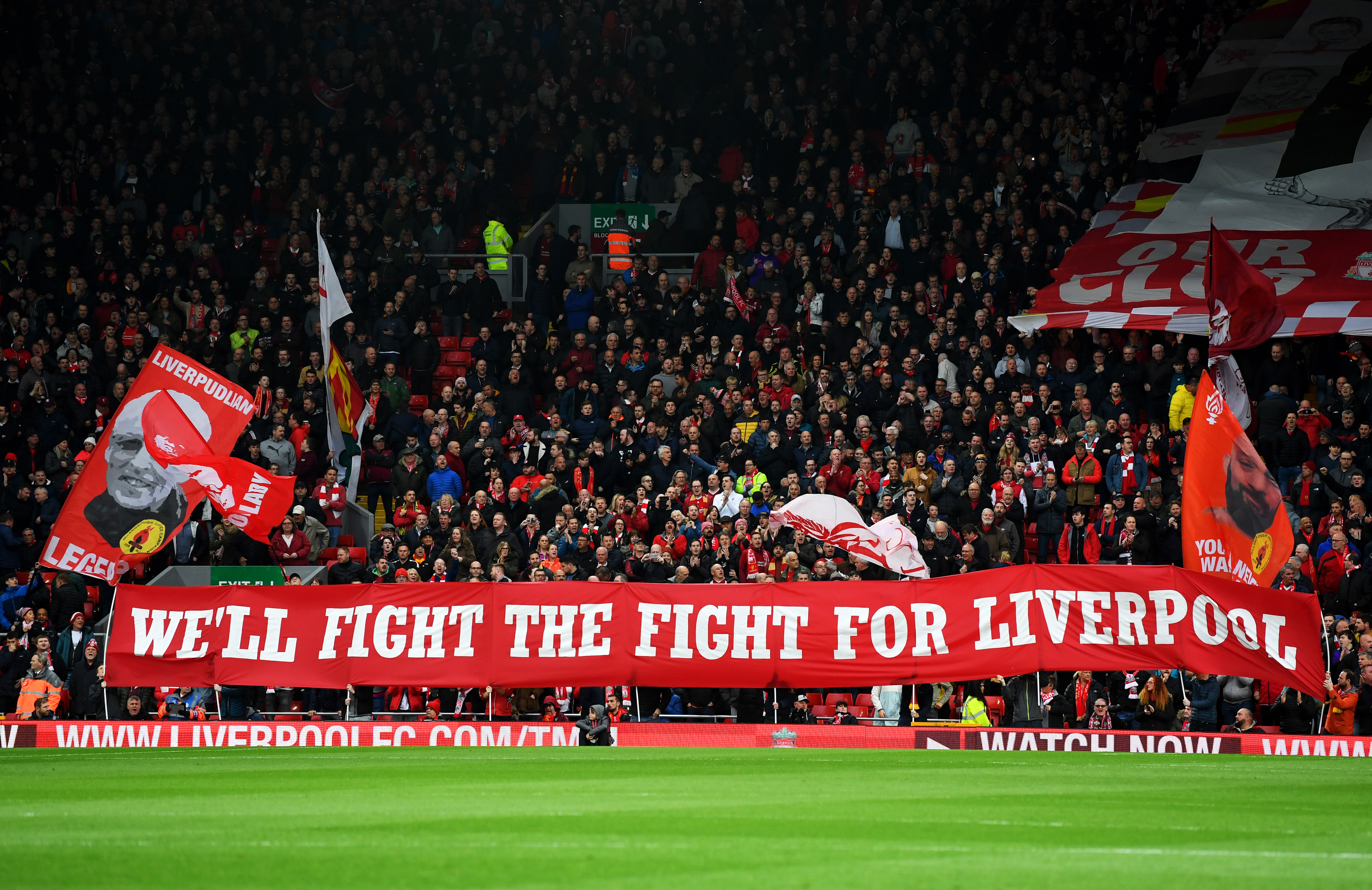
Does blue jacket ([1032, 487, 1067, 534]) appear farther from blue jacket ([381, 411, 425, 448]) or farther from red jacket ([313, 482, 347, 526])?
red jacket ([313, 482, 347, 526])

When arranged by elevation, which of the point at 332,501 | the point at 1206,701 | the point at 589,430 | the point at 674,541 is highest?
the point at 589,430

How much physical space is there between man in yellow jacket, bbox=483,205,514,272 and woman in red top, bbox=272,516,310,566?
9230mm

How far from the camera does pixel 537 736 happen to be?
775 inches

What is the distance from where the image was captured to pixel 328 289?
24516 mm

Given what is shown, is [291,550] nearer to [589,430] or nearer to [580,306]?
[589,430]

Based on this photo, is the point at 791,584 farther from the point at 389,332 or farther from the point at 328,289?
the point at 389,332

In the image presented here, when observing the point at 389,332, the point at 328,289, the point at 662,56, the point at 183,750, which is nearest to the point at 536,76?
the point at 662,56

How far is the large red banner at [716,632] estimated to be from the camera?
18625 millimetres

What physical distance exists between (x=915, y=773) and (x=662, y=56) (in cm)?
2187

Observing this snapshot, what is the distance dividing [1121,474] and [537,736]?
851 centimetres

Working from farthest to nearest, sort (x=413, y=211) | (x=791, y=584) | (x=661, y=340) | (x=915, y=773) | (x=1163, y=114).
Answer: (x=413, y=211) < (x=1163, y=114) < (x=661, y=340) < (x=791, y=584) < (x=915, y=773)

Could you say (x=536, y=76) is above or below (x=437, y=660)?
above

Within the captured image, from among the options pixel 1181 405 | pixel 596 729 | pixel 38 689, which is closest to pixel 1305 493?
pixel 1181 405

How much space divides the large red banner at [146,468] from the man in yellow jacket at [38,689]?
125 centimetres
